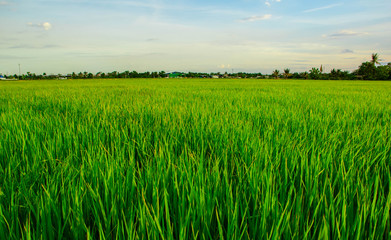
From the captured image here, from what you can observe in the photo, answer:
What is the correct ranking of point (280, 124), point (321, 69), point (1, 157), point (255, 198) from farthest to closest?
point (321, 69)
point (280, 124)
point (1, 157)
point (255, 198)

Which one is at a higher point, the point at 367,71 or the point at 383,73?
the point at 367,71

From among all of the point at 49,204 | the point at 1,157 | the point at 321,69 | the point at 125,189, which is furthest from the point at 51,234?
the point at 321,69

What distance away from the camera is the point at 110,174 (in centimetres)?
74

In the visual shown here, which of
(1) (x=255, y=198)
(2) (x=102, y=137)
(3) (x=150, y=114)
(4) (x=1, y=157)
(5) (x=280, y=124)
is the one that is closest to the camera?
(1) (x=255, y=198)

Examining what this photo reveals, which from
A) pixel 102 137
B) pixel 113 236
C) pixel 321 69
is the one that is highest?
pixel 321 69

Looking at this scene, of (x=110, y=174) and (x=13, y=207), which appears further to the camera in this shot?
(x=110, y=174)

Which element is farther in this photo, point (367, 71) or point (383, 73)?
point (367, 71)

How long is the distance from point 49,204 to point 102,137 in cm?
90

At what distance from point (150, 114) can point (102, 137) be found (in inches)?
34.3

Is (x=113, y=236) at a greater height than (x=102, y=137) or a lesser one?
lesser

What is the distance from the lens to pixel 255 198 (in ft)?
2.18

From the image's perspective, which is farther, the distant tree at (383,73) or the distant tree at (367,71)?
the distant tree at (367,71)

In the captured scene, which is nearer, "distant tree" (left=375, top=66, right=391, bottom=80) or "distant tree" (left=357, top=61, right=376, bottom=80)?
"distant tree" (left=375, top=66, right=391, bottom=80)

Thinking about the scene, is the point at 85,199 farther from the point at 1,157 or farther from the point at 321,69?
the point at 321,69
